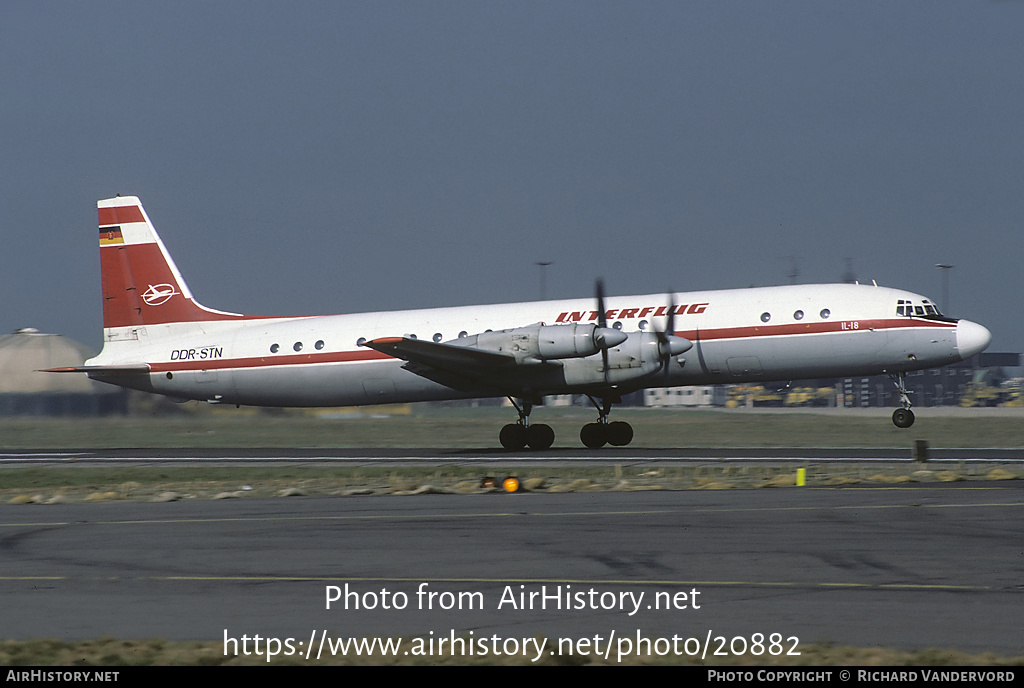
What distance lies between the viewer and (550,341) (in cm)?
3188

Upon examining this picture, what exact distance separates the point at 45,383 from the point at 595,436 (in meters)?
22.3

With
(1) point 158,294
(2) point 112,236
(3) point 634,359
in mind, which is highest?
(2) point 112,236

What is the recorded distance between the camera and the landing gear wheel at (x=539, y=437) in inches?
1342

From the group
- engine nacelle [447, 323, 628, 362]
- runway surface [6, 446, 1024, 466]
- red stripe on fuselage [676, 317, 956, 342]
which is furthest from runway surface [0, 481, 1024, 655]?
red stripe on fuselage [676, 317, 956, 342]

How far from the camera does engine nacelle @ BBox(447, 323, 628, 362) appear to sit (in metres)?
31.5

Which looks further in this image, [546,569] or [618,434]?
[618,434]

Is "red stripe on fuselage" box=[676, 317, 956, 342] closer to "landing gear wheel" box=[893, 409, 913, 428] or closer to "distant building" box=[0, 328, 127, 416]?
"landing gear wheel" box=[893, 409, 913, 428]

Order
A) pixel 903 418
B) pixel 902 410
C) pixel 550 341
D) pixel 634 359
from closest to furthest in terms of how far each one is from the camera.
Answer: pixel 550 341 → pixel 634 359 → pixel 903 418 → pixel 902 410

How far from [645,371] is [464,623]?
76.8 ft

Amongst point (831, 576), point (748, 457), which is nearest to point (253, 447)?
point (748, 457)

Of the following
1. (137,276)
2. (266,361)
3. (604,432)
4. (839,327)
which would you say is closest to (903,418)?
(839,327)

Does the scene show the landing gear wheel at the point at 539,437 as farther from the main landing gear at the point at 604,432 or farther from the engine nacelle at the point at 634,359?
the engine nacelle at the point at 634,359

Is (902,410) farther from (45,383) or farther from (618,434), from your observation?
(45,383)
